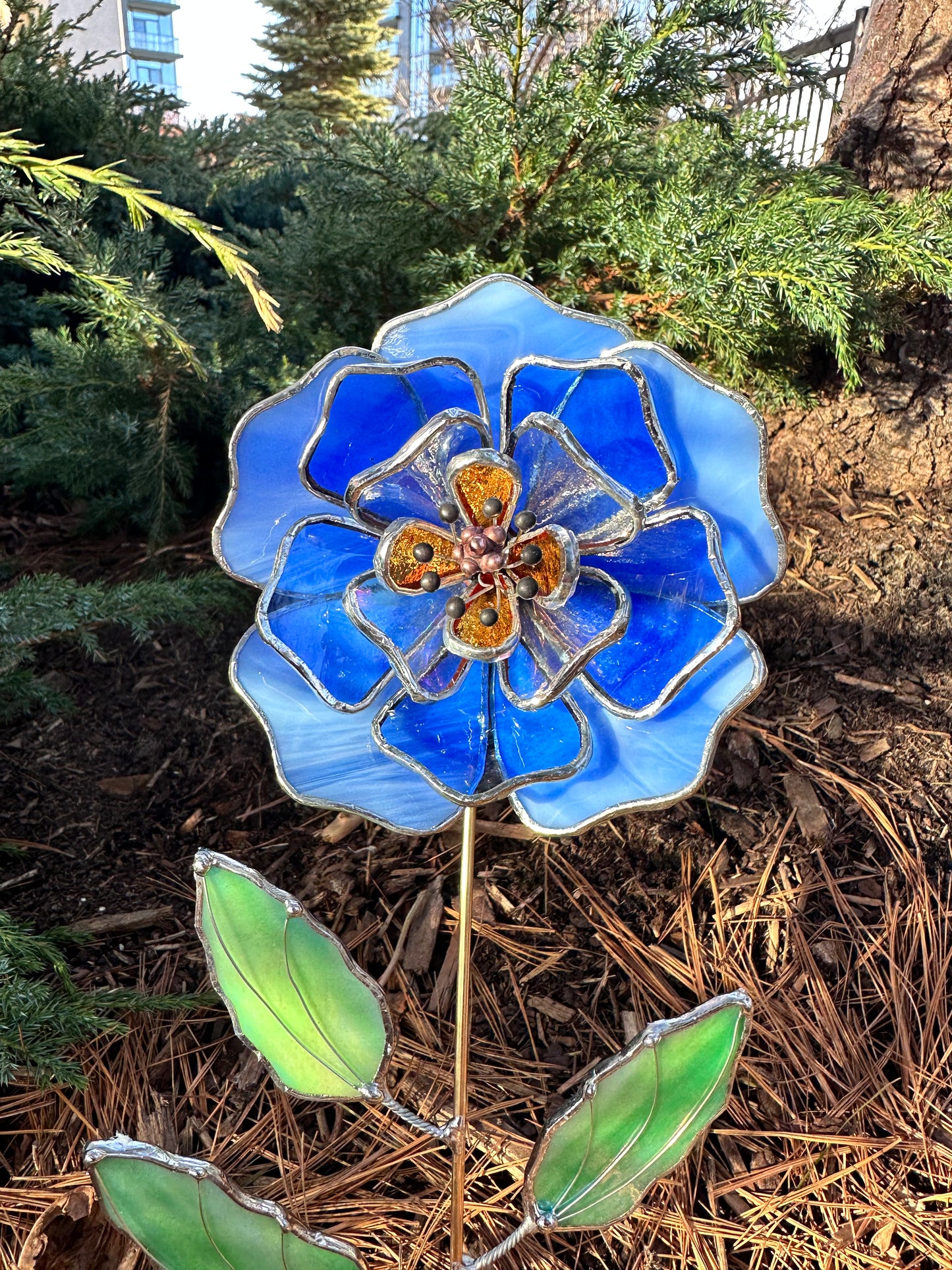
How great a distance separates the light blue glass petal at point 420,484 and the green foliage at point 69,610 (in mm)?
477

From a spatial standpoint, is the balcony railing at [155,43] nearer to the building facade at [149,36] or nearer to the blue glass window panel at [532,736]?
the building facade at [149,36]

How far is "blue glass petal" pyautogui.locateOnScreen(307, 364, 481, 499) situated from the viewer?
72 centimetres

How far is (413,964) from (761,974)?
1.21ft

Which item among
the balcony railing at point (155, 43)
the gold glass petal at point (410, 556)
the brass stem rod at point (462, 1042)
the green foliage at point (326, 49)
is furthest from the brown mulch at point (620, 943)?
the balcony railing at point (155, 43)

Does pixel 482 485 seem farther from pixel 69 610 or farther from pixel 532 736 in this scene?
pixel 69 610

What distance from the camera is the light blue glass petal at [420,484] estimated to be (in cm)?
68

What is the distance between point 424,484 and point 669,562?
20cm

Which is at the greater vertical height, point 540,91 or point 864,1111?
point 540,91

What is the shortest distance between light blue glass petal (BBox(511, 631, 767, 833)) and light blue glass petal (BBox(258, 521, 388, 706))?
0.59 ft

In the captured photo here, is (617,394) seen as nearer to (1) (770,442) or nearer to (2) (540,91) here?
(2) (540,91)

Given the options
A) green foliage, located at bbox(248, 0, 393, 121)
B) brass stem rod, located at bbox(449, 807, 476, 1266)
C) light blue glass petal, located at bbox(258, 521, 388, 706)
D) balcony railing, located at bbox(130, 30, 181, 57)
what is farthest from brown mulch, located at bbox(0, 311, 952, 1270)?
balcony railing, located at bbox(130, 30, 181, 57)

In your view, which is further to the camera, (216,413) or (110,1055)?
(216,413)

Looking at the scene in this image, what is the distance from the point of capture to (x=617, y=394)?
2.30ft

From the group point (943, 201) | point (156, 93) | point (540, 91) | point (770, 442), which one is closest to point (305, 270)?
point (540, 91)
